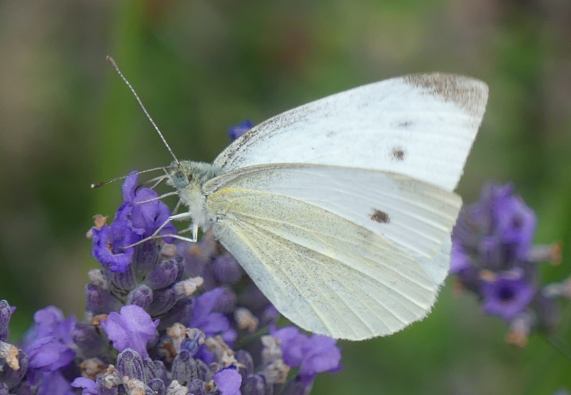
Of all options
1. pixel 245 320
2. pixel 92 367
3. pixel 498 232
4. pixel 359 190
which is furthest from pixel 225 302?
pixel 498 232

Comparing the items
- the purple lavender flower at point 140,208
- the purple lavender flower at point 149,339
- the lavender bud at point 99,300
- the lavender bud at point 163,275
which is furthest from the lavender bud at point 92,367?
the purple lavender flower at point 140,208

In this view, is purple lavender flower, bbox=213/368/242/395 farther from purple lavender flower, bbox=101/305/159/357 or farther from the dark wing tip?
the dark wing tip

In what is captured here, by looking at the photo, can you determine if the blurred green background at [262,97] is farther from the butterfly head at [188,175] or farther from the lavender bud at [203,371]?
the lavender bud at [203,371]

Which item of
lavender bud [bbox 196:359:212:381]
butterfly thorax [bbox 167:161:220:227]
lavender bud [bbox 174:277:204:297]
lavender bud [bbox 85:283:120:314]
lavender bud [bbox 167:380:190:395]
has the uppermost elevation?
butterfly thorax [bbox 167:161:220:227]

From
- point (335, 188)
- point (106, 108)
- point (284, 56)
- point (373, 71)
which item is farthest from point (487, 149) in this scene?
point (335, 188)

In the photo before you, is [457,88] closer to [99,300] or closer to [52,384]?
[99,300]

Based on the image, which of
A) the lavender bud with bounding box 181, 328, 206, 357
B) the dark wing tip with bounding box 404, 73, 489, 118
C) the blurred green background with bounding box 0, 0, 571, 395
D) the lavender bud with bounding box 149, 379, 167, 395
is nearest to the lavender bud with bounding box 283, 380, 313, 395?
the lavender bud with bounding box 181, 328, 206, 357
